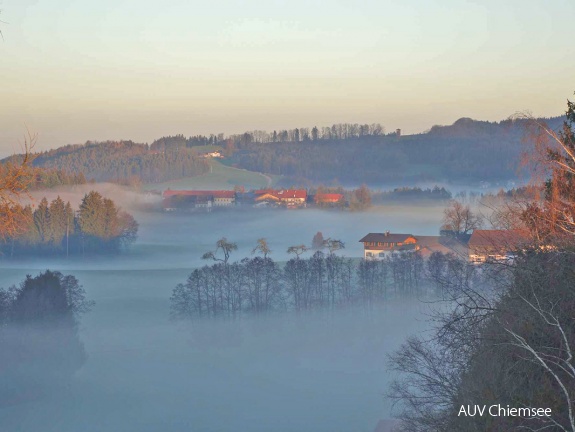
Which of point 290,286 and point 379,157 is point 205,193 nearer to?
point 379,157

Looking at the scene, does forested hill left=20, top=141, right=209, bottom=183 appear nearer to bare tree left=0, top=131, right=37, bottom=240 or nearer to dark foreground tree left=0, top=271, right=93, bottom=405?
dark foreground tree left=0, top=271, right=93, bottom=405

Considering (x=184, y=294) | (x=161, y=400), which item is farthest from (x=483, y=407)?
(x=184, y=294)

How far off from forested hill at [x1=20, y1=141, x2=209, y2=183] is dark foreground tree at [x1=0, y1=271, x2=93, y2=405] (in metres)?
58.5

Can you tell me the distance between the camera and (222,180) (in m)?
97.1

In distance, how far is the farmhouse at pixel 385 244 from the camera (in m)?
44.2

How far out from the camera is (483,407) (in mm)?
6766

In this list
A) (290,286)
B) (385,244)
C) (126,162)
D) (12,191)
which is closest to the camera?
(12,191)

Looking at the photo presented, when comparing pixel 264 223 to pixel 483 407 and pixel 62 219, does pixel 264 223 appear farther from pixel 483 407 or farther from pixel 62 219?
pixel 483 407

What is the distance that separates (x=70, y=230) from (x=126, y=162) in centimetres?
4252

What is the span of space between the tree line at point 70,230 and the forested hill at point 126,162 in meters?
34.8

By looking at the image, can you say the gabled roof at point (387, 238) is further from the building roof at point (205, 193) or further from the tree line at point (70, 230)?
the building roof at point (205, 193)

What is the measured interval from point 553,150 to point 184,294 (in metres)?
28.8

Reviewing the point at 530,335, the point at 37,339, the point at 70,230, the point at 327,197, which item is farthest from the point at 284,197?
the point at 530,335

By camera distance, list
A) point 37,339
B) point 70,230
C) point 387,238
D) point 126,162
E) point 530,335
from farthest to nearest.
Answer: point 126,162 → point 70,230 → point 387,238 → point 37,339 → point 530,335
